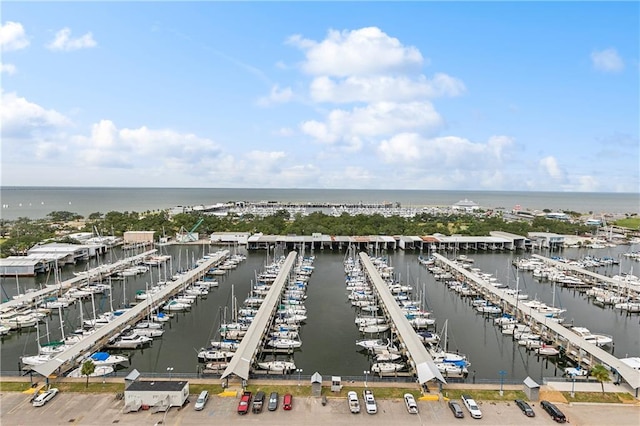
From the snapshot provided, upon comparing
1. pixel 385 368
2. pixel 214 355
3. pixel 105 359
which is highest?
pixel 105 359

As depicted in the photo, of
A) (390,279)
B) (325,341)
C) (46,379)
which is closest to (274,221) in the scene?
(390,279)

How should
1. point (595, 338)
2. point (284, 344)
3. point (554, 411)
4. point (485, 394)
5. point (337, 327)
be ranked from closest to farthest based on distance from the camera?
1. point (554, 411)
2. point (485, 394)
3. point (284, 344)
4. point (595, 338)
5. point (337, 327)

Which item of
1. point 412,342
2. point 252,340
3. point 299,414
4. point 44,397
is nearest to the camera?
point 299,414

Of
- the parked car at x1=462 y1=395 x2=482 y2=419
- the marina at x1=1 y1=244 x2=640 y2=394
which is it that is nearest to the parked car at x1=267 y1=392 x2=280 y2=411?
the marina at x1=1 y1=244 x2=640 y2=394

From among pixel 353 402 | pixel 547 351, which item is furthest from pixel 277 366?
pixel 547 351

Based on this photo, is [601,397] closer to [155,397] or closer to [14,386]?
[155,397]

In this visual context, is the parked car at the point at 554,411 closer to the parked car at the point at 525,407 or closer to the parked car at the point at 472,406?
the parked car at the point at 525,407

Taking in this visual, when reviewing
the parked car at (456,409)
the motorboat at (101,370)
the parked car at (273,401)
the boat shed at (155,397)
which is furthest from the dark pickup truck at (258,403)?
the motorboat at (101,370)

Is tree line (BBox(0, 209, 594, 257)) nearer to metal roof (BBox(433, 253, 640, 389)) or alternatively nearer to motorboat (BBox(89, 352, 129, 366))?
metal roof (BBox(433, 253, 640, 389))
